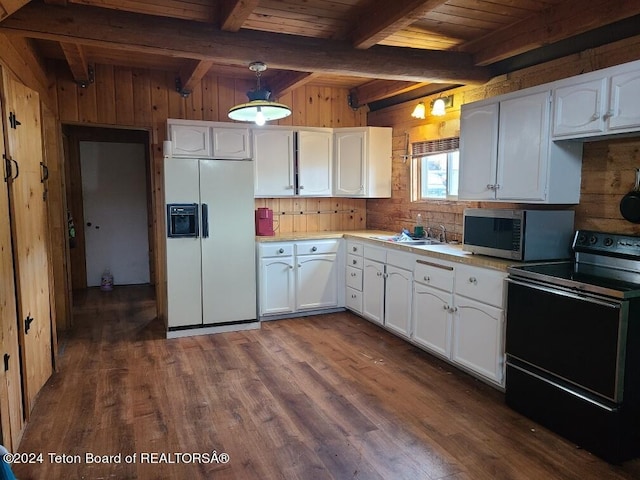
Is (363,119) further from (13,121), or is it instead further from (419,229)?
(13,121)

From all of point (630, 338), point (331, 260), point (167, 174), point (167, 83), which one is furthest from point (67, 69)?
point (630, 338)

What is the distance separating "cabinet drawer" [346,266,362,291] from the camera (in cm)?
468

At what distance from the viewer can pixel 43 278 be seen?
3217mm

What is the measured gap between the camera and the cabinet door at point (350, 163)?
4.95 metres

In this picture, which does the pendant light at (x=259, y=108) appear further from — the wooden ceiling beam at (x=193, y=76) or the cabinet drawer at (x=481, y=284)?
the cabinet drawer at (x=481, y=284)

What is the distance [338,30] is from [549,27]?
1402 millimetres

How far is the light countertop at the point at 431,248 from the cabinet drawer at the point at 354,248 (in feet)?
0.17

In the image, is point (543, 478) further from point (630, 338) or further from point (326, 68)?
point (326, 68)

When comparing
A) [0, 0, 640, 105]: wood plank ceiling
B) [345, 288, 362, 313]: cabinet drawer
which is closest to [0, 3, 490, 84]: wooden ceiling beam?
[0, 0, 640, 105]: wood plank ceiling

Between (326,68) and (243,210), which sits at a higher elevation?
(326,68)

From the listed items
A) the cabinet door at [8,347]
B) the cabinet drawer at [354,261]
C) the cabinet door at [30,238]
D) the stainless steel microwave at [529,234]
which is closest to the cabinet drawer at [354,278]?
the cabinet drawer at [354,261]

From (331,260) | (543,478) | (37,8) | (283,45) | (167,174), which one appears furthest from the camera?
(331,260)

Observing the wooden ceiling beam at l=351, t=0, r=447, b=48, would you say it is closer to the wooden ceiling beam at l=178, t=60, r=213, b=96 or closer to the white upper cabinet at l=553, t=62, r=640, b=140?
the white upper cabinet at l=553, t=62, r=640, b=140

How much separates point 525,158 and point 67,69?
13.3 ft
